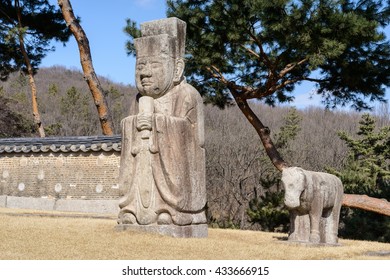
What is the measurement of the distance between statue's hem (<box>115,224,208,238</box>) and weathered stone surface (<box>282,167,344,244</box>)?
4.18 ft

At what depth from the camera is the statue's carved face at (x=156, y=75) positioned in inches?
320

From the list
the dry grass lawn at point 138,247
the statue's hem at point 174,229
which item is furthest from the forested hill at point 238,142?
the dry grass lawn at point 138,247

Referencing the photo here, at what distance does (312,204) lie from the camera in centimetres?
758

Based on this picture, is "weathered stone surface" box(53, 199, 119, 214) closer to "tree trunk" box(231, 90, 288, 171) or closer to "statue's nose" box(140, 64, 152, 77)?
"tree trunk" box(231, 90, 288, 171)

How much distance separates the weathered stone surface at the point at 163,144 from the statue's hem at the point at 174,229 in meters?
0.01

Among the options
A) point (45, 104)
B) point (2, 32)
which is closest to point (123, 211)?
point (2, 32)

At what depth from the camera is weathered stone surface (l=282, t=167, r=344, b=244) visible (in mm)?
7418

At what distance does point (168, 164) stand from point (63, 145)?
25.3 feet

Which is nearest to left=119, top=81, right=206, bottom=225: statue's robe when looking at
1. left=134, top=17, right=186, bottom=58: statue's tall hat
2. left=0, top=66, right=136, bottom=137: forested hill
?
left=134, top=17, right=186, bottom=58: statue's tall hat

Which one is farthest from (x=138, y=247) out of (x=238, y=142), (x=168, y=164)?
(x=238, y=142)

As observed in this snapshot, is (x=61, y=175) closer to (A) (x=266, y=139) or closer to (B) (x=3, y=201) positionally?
(B) (x=3, y=201)

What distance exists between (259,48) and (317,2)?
5.96 ft

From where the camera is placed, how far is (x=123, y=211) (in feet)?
26.8

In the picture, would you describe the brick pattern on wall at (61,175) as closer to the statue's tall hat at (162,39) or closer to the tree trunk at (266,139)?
the tree trunk at (266,139)
